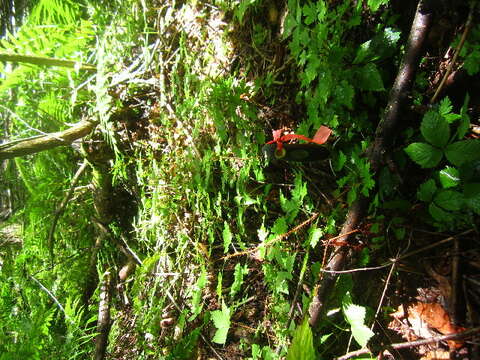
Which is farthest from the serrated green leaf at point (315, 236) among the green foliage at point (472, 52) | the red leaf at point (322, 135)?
the green foliage at point (472, 52)

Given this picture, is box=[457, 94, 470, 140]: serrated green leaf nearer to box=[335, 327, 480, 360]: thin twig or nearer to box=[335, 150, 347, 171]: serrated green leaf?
box=[335, 150, 347, 171]: serrated green leaf

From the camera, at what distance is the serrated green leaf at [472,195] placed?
0.80m

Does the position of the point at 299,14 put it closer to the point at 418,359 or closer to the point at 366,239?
the point at 366,239

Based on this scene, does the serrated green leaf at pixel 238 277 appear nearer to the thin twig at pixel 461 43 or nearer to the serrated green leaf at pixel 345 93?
the serrated green leaf at pixel 345 93

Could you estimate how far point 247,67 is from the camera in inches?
58.3

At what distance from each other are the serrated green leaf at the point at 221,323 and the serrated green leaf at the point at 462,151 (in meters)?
1.04

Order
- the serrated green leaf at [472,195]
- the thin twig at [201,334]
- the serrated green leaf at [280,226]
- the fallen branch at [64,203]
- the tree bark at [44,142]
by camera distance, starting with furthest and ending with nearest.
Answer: the fallen branch at [64,203] → the tree bark at [44,142] → the thin twig at [201,334] → the serrated green leaf at [280,226] → the serrated green leaf at [472,195]

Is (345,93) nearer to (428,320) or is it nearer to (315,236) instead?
(315,236)

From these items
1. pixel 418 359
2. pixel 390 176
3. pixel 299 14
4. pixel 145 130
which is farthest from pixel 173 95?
pixel 418 359

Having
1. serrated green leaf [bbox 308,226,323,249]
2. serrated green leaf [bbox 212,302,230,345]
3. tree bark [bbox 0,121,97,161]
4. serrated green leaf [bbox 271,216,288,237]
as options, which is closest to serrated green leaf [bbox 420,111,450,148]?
serrated green leaf [bbox 308,226,323,249]

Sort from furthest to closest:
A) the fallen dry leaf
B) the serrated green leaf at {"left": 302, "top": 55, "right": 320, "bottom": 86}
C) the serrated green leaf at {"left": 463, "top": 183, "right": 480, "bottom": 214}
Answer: the serrated green leaf at {"left": 302, "top": 55, "right": 320, "bottom": 86} → the fallen dry leaf → the serrated green leaf at {"left": 463, "top": 183, "right": 480, "bottom": 214}

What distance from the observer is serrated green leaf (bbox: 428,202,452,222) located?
2.86 feet

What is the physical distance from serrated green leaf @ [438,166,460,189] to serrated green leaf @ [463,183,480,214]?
4 centimetres

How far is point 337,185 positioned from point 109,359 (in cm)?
167
